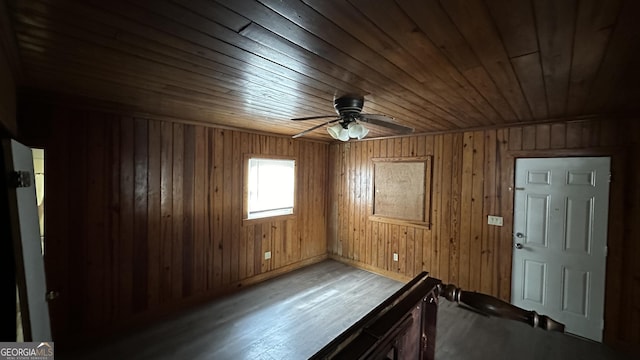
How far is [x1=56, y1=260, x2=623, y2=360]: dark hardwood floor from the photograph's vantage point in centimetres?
260

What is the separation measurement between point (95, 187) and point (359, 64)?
112 inches

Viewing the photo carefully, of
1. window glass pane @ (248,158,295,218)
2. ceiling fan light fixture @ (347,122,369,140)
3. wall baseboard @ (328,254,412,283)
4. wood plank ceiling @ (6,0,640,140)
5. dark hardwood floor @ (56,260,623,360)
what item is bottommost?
dark hardwood floor @ (56,260,623,360)

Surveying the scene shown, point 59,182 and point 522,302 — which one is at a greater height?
point 59,182

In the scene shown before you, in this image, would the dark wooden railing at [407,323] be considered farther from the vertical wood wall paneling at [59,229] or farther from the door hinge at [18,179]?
the vertical wood wall paneling at [59,229]

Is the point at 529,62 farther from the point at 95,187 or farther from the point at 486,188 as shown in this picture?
the point at 95,187

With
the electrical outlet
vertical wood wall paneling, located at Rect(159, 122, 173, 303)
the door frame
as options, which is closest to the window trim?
vertical wood wall paneling, located at Rect(159, 122, 173, 303)

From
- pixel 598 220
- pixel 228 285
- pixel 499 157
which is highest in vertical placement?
pixel 499 157

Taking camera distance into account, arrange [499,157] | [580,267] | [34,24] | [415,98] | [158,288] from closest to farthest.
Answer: [34,24]
[415,98]
[580,267]
[158,288]
[499,157]

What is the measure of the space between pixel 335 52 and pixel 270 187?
3255 mm

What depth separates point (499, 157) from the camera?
3502 millimetres

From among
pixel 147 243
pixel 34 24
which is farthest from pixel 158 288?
pixel 34 24

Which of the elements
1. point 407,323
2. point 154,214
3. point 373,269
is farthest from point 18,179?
point 373,269

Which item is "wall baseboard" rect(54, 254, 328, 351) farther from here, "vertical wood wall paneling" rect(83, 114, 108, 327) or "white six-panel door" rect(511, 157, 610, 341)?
"white six-panel door" rect(511, 157, 610, 341)

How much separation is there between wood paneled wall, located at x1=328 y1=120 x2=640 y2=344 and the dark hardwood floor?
0.56 metres
